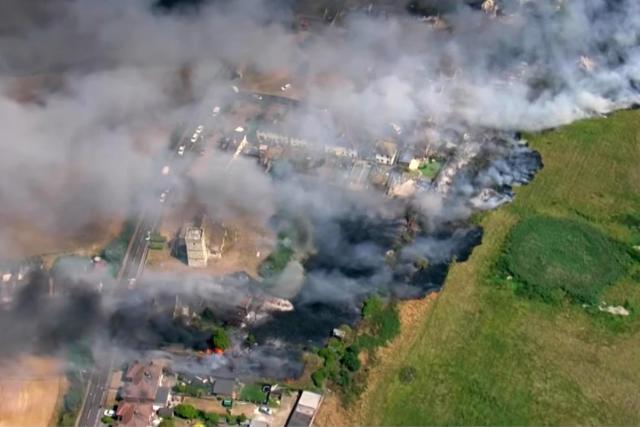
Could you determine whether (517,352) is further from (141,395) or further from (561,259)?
(141,395)

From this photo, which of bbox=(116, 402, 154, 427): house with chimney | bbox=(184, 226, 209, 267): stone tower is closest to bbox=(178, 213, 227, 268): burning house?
bbox=(184, 226, 209, 267): stone tower

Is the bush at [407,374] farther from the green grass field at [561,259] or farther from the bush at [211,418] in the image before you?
the bush at [211,418]

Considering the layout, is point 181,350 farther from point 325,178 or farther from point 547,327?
point 547,327

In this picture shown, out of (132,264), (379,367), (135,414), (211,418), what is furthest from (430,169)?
(135,414)

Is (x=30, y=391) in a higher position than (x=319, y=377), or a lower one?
lower

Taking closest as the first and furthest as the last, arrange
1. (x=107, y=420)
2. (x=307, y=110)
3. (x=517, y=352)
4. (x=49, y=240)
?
(x=107, y=420), (x=517, y=352), (x=49, y=240), (x=307, y=110)

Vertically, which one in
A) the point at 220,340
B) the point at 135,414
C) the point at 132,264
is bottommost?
the point at 135,414

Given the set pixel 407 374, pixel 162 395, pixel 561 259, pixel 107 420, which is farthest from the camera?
pixel 561 259

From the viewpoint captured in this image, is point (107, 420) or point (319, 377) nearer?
point (107, 420)

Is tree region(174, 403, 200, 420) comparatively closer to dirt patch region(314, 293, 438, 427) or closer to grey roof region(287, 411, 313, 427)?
grey roof region(287, 411, 313, 427)
